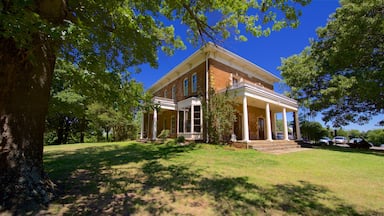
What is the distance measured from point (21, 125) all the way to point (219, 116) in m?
9.77

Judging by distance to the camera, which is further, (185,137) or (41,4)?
(185,137)

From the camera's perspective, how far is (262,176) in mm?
5547

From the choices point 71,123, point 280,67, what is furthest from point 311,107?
point 71,123

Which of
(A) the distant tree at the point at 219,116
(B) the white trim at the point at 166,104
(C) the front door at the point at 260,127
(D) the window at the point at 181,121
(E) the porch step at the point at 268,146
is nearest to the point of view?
(E) the porch step at the point at 268,146

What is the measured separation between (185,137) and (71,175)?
32.3 ft

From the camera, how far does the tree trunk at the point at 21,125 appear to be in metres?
3.25

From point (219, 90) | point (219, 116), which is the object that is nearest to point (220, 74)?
point (219, 90)

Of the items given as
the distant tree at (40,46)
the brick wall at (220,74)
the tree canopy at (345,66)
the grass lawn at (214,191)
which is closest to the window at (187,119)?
the brick wall at (220,74)

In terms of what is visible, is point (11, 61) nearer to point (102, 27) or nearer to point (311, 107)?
point (102, 27)

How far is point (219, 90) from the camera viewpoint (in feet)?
46.5

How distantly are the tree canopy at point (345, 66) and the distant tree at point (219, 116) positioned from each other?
795 centimetres

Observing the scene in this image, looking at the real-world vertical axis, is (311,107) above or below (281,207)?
above

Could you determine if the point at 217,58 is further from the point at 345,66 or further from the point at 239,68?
the point at 345,66

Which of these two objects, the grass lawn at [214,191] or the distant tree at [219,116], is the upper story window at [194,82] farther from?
the grass lawn at [214,191]
